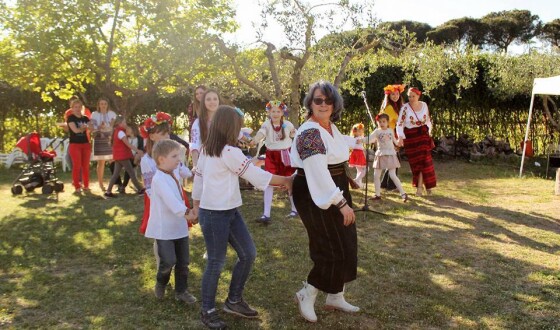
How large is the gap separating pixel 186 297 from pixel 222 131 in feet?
4.72

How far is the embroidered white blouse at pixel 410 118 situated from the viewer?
7.62m

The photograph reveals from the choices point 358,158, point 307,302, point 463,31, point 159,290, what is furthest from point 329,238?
point 463,31

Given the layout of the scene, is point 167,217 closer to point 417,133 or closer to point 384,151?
point 384,151

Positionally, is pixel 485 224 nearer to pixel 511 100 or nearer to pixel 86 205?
pixel 86 205

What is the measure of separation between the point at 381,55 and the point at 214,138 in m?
11.0

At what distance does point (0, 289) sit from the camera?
4.27 meters

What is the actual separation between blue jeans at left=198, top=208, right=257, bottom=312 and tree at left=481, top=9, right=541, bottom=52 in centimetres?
5275

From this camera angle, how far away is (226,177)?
337cm

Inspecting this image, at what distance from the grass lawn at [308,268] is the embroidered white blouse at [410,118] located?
1.19m

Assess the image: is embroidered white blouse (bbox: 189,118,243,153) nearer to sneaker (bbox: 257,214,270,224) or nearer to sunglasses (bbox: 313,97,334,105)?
sneaker (bbox: 257,214,270,224)

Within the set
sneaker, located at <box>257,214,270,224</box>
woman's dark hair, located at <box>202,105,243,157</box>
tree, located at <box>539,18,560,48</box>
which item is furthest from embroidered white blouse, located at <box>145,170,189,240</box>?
tree, located at <box>539,18,560,48</box>

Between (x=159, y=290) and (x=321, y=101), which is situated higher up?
(x=321, y=101)

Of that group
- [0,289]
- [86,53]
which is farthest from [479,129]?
[0,289]

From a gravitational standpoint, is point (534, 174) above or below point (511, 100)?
below
